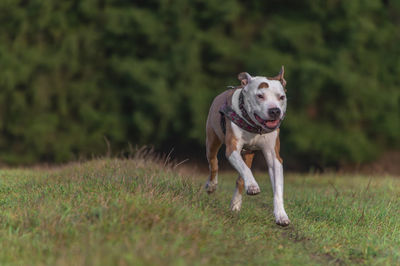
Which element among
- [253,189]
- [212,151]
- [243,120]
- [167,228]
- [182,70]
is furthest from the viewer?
[182,70]

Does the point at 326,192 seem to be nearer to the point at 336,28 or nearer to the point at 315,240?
the point at 315,240

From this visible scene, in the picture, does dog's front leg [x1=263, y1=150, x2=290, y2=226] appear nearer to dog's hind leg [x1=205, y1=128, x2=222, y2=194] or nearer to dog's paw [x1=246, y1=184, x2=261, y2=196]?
dog's paw [x1=246, y1=184, x2=261, y2=196]

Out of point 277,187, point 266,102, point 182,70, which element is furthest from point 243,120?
point 182,70

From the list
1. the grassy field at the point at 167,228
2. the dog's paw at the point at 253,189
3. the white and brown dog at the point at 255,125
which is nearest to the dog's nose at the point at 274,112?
the white and brown dog at the point at 255,125

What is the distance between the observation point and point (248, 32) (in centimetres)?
1559

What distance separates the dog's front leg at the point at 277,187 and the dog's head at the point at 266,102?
462 millimetres

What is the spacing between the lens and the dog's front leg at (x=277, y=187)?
524 centimetres

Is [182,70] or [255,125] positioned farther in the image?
[182,70]

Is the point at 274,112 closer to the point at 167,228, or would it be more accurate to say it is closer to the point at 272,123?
the point at 272,123

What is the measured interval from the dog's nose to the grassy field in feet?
3.73

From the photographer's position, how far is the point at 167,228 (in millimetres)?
4336

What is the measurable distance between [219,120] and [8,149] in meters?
11.7

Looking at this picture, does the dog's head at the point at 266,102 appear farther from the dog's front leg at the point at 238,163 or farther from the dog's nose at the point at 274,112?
the dog's front leg at the point at 238,163

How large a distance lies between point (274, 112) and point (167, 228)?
164 centimetres
